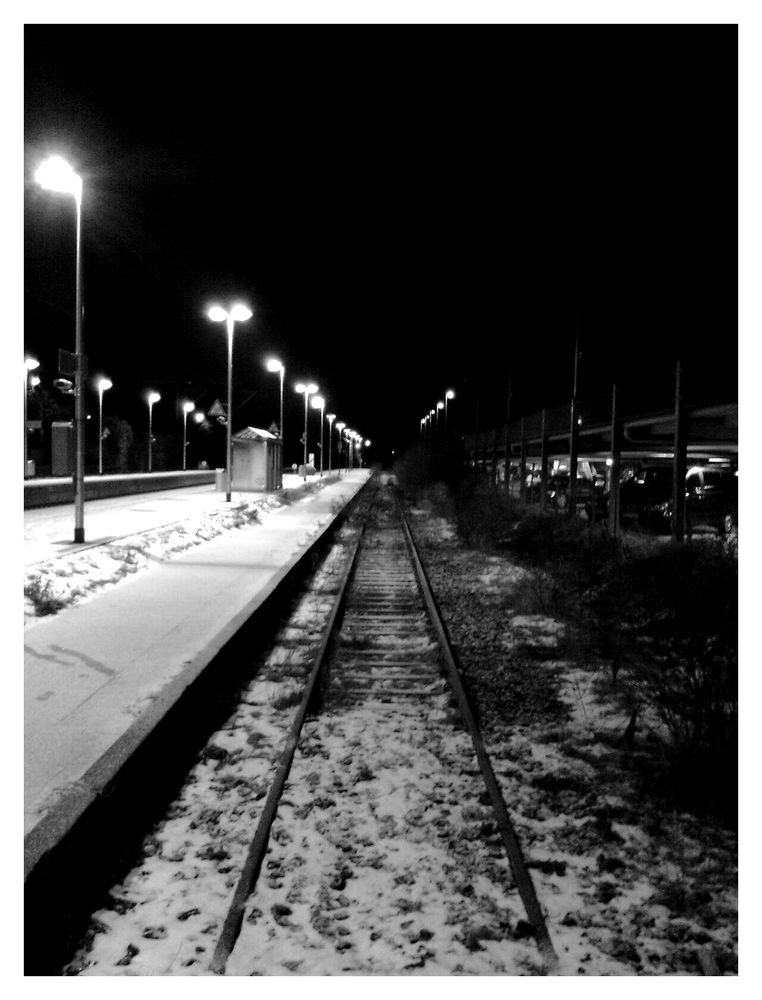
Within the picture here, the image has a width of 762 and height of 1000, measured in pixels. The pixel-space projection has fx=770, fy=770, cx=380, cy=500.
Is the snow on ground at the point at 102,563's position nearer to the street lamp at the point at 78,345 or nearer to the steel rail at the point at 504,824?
the street lamp at the point at 78,345

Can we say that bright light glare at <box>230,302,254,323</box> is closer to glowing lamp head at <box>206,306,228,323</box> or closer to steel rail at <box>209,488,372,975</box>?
glowing lamp head at <box>206,306,228,323</box>

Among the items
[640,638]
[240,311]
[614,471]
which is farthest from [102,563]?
[240,311]

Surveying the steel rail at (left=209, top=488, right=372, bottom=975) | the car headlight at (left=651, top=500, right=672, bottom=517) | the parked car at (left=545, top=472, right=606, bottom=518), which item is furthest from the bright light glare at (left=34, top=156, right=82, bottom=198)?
the car headlight at (left=651, top=500, right=672, bottom=517)

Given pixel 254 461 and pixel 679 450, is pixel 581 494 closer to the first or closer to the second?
pixel 679 450

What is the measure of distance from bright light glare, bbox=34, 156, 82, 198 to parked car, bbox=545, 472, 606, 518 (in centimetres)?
1515

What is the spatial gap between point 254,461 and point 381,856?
109 ft

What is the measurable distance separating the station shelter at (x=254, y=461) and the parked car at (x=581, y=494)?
515 inches

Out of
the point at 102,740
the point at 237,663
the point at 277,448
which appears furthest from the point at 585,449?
the point at 102,740

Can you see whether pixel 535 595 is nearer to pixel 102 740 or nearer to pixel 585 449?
pixel 102 740

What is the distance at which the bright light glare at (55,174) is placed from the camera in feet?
41.3

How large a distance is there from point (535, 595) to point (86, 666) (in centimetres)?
697

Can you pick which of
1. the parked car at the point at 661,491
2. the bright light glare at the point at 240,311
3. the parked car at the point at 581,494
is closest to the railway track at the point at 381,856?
the parked car at the point at 661,491

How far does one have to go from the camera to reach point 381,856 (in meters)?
4.37

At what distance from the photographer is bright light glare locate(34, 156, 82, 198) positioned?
12586 millimetres
